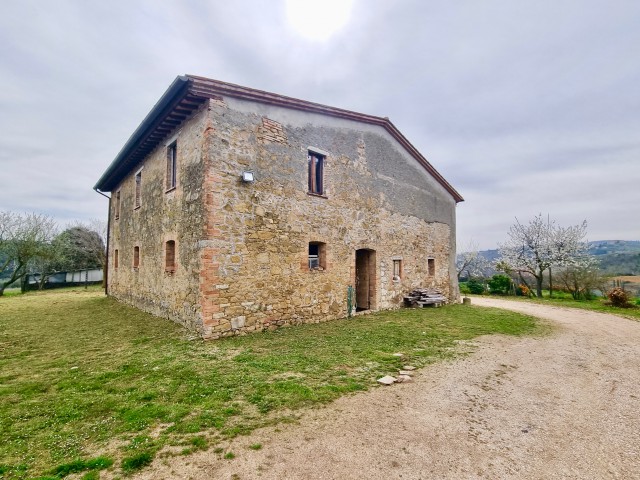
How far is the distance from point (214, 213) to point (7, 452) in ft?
16.0

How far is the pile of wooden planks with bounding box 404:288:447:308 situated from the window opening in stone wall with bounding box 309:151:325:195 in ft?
19.2

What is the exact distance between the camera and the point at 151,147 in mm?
10180

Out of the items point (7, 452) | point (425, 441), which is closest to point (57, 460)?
point (7, 452)

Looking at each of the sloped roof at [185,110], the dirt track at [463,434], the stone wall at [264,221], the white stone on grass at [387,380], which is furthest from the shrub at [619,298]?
the white stone on grass at [387,380]

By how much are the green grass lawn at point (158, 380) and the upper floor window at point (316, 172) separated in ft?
13.0

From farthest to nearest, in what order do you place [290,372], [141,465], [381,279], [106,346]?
[381,279] → [106,346] → [290,372] → [141,465]

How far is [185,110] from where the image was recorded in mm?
7711

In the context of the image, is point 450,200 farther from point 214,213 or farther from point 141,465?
point 141,465

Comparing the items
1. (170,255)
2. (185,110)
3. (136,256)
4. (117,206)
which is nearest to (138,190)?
(136,256)

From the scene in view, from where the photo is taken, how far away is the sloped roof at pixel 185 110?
699 centimetres

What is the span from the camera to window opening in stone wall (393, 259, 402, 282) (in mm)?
11922

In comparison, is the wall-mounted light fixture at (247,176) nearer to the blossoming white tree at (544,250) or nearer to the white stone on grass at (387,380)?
the white stone on grass at (387,380)

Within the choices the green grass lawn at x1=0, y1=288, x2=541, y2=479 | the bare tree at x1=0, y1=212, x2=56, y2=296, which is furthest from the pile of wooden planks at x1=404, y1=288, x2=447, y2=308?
the bare tree at x1=0, y1=212, x2=56, y2=296

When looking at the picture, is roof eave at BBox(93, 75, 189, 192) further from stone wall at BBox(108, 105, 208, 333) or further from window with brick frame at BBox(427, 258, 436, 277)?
window with brick frame at BBox(427, 258, 436, 277)
